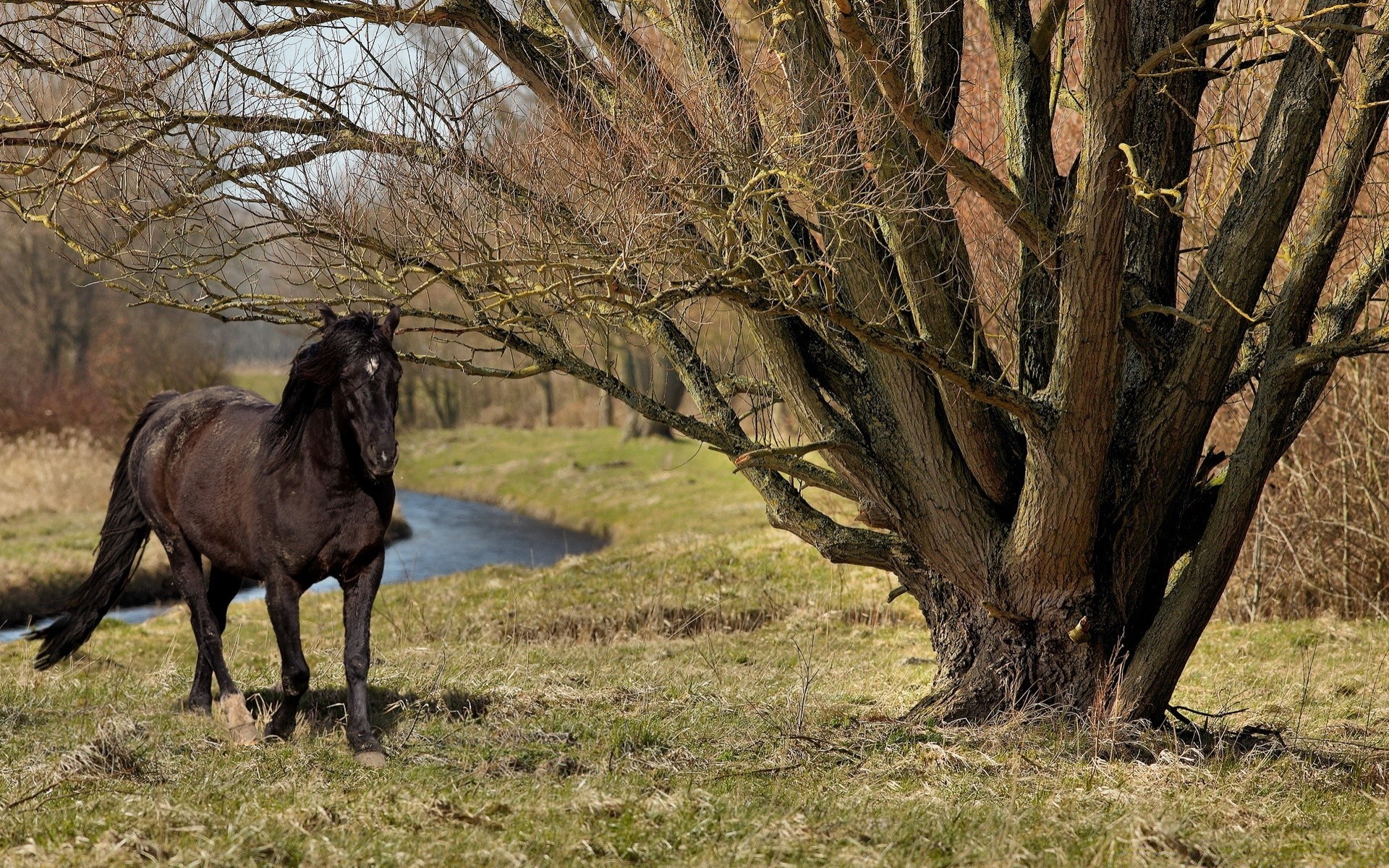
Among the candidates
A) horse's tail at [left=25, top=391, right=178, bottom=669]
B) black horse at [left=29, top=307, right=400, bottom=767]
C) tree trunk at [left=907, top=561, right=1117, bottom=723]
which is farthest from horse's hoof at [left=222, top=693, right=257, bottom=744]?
tree trunk at [left=907, top=561, right=1117, bottom=723]

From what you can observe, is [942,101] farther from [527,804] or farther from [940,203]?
[527,804]

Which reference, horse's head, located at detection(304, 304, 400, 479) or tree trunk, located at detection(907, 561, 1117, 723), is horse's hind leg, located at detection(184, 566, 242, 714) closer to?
horse's head, located at detection(304, 304, 400, 479)

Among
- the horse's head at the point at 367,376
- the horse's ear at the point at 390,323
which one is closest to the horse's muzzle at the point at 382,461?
the horse's head at the point at 367,376

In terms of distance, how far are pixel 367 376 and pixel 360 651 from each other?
4.67ft

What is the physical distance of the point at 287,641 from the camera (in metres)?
6.32

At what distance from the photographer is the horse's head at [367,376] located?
586 centimetres

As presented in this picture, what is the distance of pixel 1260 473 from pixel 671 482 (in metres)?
20.6

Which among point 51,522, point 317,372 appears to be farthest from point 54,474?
point 317,372

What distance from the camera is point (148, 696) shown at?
768 cm

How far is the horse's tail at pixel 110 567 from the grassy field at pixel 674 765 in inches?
13.8

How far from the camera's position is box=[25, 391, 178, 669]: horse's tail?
25.9ft

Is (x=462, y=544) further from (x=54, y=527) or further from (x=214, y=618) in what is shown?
(x=214, y=618)

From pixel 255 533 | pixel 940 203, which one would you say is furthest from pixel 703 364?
pixel 255 533

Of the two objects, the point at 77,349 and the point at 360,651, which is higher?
the point at 77,349
